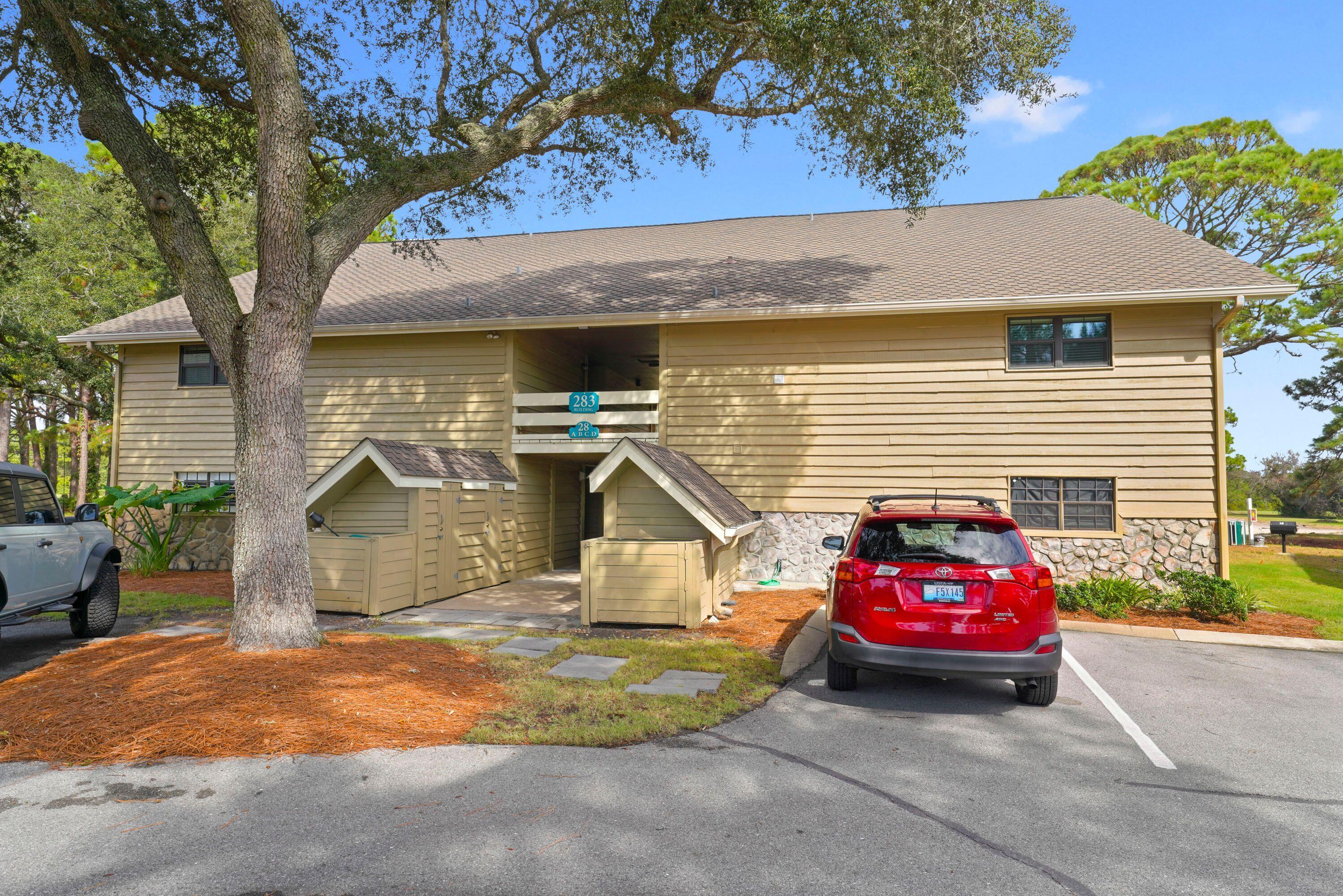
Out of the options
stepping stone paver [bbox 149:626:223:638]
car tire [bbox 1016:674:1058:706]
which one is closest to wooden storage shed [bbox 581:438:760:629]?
car tire [bbox 1016:674:1058:706]

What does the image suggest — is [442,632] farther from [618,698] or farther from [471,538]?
[618,698]

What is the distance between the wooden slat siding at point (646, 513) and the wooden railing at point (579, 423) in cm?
298

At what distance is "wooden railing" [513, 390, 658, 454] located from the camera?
1380 cm

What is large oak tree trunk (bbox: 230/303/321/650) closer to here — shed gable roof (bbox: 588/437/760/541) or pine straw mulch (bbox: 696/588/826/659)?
shed gable roof (bbox: 588/437/760/541)

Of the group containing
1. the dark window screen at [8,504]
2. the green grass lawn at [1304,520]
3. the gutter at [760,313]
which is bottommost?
the green grass lawn at [1304,520]

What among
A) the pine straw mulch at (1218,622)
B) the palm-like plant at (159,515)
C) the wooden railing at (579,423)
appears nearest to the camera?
the pine straw mulch at (1218,622)

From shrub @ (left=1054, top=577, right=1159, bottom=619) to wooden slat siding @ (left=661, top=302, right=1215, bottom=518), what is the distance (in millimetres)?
1622

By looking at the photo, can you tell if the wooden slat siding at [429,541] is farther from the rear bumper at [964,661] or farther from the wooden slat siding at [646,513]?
the rear bumper at [964,661]

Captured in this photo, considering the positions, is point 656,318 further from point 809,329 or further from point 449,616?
point 449,616

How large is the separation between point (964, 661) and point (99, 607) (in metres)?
9.12

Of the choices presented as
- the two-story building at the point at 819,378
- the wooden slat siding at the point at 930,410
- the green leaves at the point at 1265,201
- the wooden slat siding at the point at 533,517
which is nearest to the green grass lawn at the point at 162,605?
the two-story building at the point at 819,378

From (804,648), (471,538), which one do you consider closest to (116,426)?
(471,538)

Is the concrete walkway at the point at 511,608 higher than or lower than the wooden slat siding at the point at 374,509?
lower

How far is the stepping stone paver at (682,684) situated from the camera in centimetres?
635
